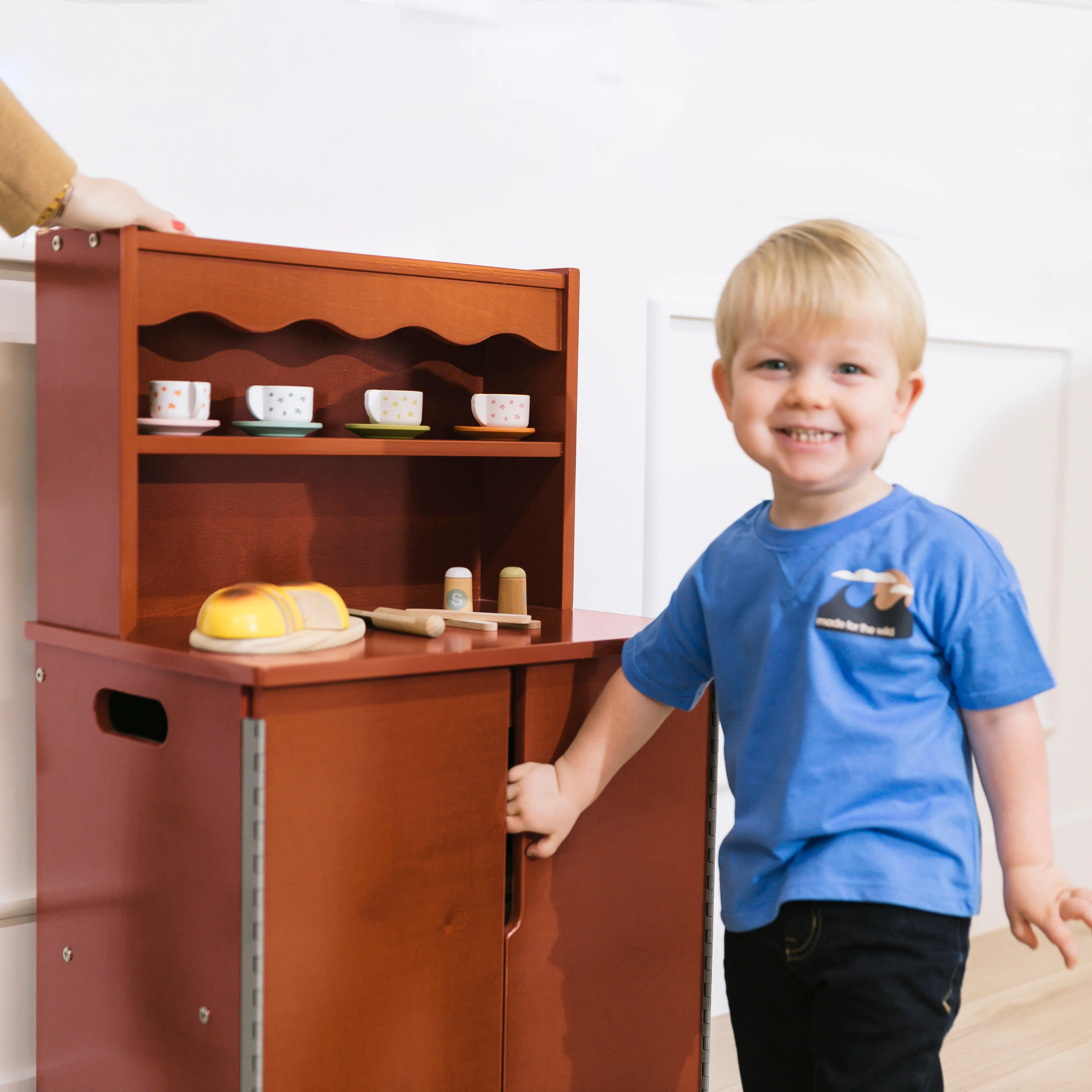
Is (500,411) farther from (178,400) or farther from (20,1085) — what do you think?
(20,1085)

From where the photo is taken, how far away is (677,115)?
5.93 ft

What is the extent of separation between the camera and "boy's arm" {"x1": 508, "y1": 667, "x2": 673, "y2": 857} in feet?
3.94

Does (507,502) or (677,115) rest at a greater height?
(677,115)

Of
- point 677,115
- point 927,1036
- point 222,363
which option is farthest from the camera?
point 677,115

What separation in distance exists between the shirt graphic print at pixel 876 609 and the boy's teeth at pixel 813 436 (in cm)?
11

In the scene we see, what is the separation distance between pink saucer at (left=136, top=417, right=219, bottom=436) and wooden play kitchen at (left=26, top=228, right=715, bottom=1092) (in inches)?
1.3

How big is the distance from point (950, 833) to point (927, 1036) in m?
0.16

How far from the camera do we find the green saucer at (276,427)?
1.27 m

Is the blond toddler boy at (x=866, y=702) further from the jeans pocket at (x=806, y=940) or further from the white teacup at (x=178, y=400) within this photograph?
the white teacup at (x=178, y=400)

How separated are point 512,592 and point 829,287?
1.72 ft

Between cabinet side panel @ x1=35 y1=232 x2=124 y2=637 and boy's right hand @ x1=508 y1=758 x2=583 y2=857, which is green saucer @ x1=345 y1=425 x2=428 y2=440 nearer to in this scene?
cabinet side panel @ x1=35 y1=232 x2=124 y2=637

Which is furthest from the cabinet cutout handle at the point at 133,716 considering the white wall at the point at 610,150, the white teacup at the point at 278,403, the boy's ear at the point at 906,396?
the boy's ear at the point at 906,396

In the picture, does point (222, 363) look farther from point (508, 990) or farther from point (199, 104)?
point (508, 990)

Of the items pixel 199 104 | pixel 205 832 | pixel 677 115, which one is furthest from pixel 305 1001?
pixel 677 115
